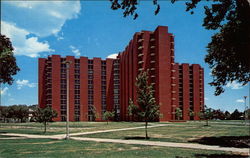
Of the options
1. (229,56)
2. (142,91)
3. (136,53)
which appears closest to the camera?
(229,56)

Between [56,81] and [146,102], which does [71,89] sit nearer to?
[56,81]

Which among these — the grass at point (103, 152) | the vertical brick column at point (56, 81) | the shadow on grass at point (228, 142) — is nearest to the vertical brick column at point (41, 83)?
the vertical brick column at point (56, 81)

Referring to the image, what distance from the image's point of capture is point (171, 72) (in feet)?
265

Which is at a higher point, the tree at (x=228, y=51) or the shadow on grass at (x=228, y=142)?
the tree at (x=228, y=51)

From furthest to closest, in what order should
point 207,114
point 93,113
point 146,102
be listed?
→ point 93,113 < point 207,114 < point 146,102

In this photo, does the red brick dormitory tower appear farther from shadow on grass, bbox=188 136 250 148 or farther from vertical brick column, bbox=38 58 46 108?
A: shadow on grass, bbox=188 136 250 148

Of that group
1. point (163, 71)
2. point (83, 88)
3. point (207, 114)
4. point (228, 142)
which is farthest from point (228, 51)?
point (83, 88)

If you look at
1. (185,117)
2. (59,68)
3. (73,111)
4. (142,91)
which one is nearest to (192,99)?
(185,117)

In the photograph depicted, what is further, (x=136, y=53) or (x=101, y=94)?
(x=101, y=94)

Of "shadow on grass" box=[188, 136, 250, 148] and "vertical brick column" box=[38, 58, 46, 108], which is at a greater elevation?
"vertical brick column" box=[38, 58, 46, 108]

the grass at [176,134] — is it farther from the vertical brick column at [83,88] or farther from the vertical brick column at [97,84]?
the vertical brick column at [97,84]

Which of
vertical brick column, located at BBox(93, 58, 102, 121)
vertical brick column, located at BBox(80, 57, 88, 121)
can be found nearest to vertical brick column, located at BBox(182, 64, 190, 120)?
vertical brick column, located at BBox(93, 58, 102, 121)

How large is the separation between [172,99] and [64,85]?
52.4m

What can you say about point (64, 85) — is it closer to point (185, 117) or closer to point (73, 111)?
point (73, 111)
